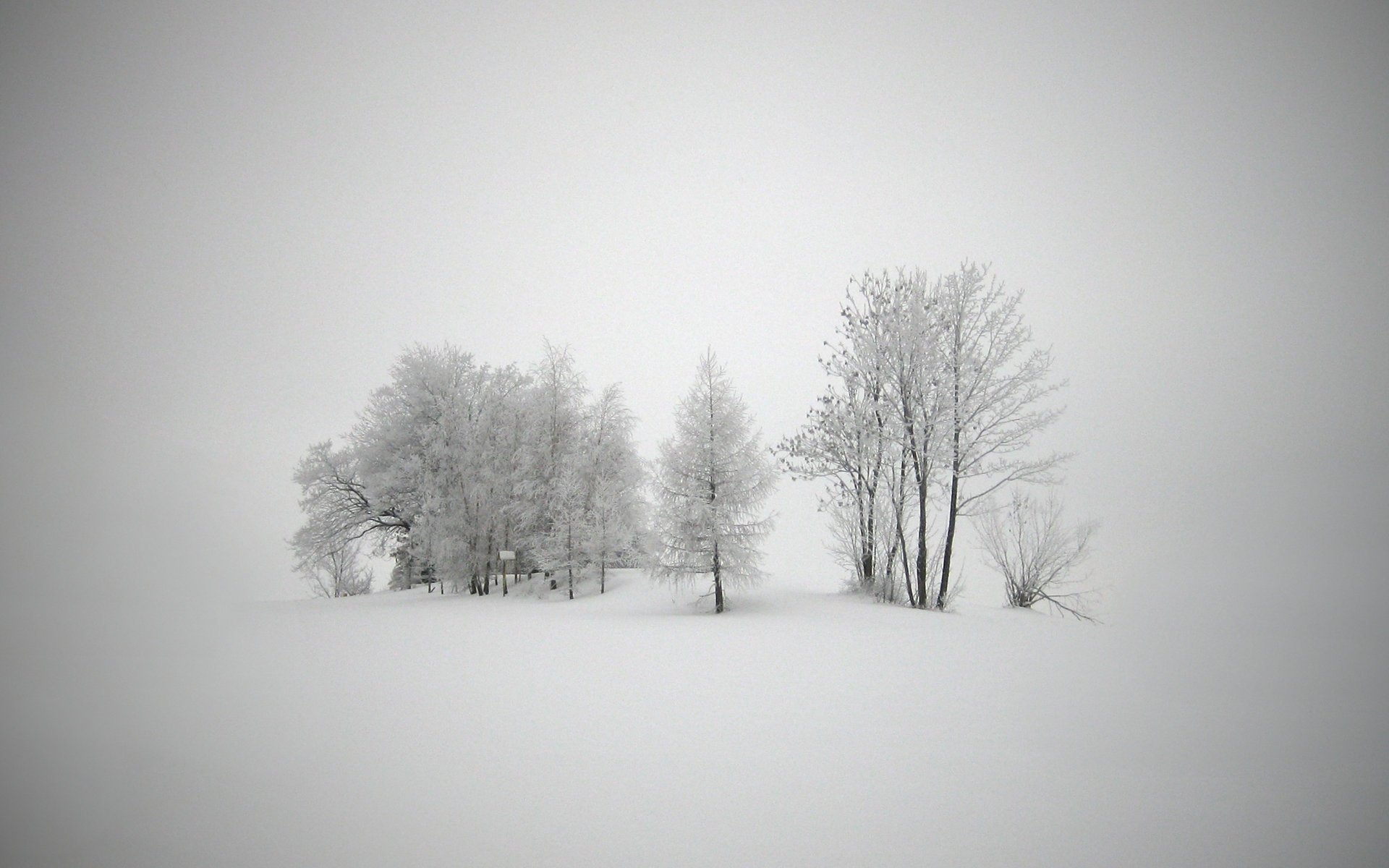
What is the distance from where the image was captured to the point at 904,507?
516 inches

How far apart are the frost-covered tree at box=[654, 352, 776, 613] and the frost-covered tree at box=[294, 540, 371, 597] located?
51.6 ft

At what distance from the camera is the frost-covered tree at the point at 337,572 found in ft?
66.4

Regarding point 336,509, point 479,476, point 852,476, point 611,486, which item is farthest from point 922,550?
point 336,509

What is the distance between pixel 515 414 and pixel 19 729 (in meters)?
17.0

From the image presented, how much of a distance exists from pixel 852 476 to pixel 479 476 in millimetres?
13812

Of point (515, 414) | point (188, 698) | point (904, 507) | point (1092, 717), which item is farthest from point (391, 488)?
point (1092, 717)

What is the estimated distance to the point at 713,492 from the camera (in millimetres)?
13750

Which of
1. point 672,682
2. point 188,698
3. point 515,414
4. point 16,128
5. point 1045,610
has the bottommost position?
point 1045,610

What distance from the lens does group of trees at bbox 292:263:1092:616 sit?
491 inches

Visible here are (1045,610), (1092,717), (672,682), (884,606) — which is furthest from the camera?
(1045,610)

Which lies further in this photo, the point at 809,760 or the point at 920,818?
the point at 809,760

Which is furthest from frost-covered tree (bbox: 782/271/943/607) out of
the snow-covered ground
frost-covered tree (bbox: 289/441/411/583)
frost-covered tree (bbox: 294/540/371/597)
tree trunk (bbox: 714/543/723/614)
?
frost-covered tree (bbox: 294/540/371/597)

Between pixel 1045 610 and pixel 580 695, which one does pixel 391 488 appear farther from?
pixel 1045 610

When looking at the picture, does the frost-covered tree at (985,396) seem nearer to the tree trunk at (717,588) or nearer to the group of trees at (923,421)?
the group of trees at (923,421)
